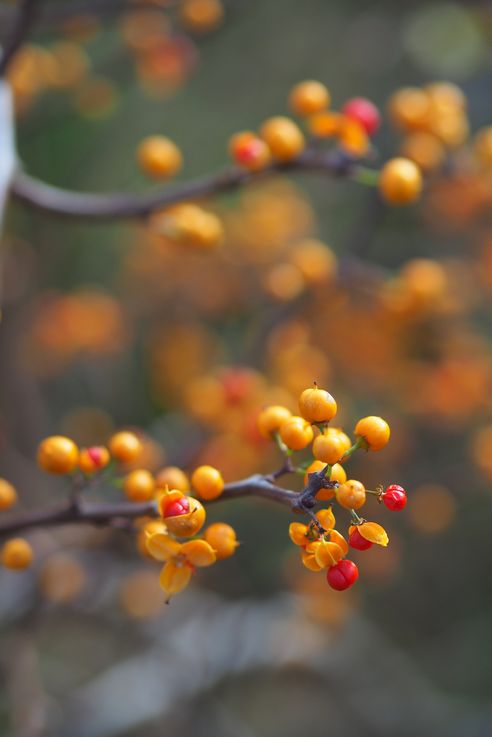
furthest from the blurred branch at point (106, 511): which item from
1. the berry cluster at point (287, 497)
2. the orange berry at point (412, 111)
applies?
the orange berry at point (412, 111)

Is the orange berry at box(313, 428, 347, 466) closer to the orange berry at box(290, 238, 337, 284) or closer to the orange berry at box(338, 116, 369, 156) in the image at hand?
the orange berry at box(338, 116, 369, 156)

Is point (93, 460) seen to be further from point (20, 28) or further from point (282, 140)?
point (20, 28)

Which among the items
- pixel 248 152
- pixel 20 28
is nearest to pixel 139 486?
pixel 248 152

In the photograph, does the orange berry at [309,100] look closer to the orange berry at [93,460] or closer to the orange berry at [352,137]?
the orange berry at [352,137]

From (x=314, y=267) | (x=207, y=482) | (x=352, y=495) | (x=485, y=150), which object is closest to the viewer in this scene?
(x=352, y=495)

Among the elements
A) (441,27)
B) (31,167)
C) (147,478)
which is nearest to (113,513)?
(147,478)

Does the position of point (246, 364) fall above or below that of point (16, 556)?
below
